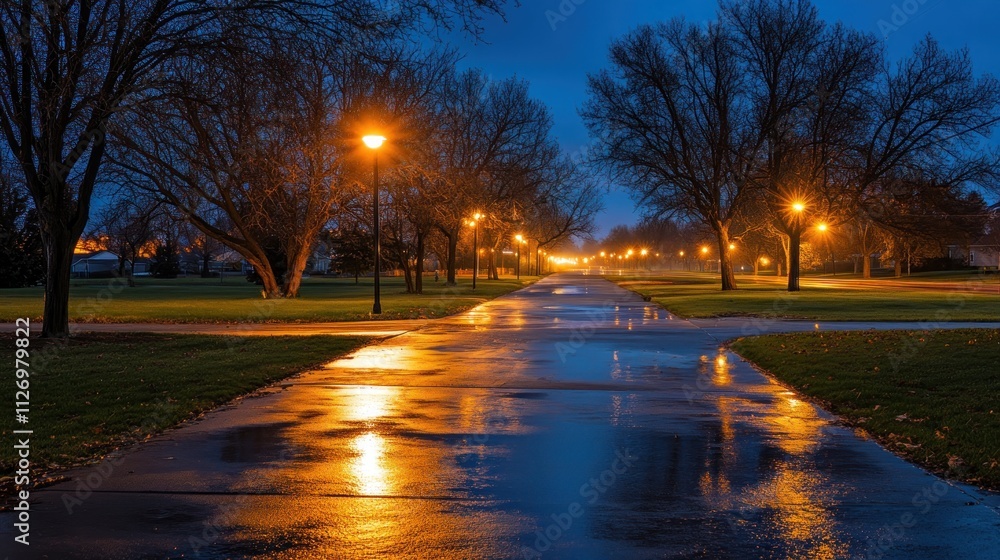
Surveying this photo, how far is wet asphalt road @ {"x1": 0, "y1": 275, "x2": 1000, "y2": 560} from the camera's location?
201 inches

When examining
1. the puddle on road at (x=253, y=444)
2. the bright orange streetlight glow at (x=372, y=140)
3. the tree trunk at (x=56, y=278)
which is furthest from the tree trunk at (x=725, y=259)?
the puddle on road at (x=253, y=444)

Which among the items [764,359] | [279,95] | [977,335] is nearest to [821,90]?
[977,335]

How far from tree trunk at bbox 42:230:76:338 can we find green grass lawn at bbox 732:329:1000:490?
45.3 ft

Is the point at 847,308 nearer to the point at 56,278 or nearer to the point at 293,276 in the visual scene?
the point at 293,276

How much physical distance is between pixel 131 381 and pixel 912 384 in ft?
35.3

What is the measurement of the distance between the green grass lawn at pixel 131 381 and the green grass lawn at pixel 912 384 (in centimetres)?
762

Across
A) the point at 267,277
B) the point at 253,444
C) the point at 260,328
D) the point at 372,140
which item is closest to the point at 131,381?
the point at 253,444

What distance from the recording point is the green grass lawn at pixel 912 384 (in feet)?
25.0

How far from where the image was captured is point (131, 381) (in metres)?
11.6

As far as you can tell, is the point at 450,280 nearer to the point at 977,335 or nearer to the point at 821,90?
the point at 821,90

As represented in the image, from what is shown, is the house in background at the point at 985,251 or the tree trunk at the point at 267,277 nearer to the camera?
the tree trunk at the point at 267,277

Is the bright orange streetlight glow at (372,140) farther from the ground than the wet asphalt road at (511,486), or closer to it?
farther from the ground

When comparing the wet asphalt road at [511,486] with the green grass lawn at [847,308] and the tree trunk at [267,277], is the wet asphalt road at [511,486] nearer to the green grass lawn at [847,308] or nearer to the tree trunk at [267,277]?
the green grass lawn at [847,308]

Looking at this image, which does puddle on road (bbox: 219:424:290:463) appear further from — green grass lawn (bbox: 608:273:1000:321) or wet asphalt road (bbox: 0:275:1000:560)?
green grass lawn (bbox: 608:273:1000:321)
